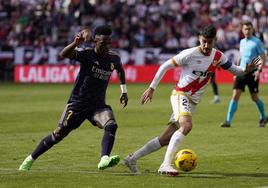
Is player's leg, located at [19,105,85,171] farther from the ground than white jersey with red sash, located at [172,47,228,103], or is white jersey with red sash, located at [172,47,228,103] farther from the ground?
white jersey with red sash, located at [172,47,228,103]

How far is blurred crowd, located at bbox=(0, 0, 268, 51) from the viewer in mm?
39031

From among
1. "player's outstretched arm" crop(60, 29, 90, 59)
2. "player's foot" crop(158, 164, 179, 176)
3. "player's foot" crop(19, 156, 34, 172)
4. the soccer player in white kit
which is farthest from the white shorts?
"player's foot" crop(19, 156, 34, 172)

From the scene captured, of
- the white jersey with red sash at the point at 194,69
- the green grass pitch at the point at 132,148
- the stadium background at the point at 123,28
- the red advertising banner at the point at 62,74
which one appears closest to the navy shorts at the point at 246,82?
the green grass pitch at the point at 132,148

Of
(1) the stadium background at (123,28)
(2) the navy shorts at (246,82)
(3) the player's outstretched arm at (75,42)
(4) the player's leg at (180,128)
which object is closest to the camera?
(3) the player's outstretched arm at (75,42)

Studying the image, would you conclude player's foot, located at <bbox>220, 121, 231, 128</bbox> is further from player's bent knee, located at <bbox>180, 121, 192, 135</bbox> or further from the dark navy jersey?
player's bent knee, located at <bbox>180, 121, 192, 135</bbox>

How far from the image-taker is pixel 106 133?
11.0 m

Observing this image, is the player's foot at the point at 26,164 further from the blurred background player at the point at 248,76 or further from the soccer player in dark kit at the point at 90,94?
the blurred background player at the point at 248,76

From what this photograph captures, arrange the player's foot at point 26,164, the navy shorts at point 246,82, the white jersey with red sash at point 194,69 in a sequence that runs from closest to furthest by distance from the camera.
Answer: the white jersey with red sash at point 194,69 → the player's foot at point 26,164 → the navy shorts at point 246,82

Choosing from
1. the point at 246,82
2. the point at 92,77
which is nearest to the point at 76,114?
the point at 92,77

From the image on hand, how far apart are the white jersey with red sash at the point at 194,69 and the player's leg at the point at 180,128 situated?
141 mm

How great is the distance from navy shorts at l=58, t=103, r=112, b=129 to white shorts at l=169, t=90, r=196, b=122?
1.02m

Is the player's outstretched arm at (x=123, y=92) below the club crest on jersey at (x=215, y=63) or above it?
below

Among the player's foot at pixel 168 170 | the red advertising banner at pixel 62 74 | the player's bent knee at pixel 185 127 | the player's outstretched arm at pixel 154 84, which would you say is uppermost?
the player's outstretched arm at pixel 154 84

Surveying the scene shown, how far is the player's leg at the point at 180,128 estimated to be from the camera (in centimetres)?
1066
